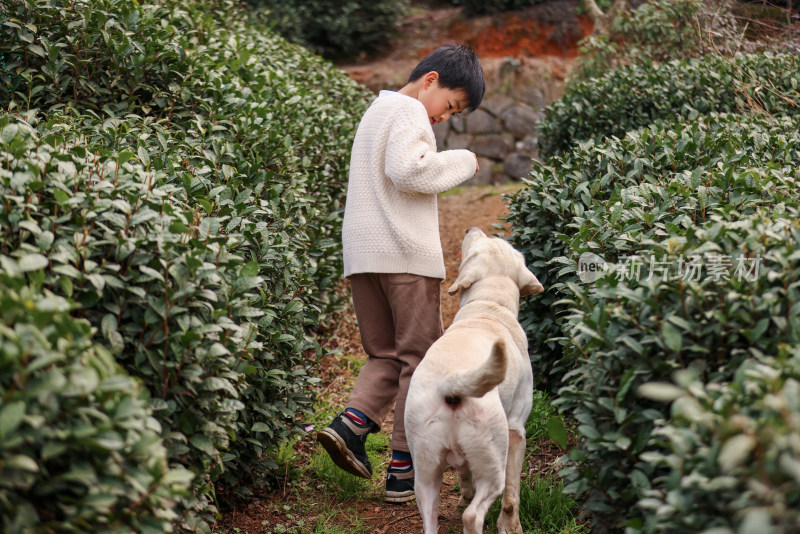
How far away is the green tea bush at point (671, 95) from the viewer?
263 inches

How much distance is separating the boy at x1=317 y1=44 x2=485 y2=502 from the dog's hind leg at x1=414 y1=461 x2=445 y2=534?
737 millimetres

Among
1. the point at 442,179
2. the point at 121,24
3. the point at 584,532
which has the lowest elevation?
the point at 584,532

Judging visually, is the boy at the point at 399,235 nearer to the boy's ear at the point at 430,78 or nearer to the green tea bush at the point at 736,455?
the boy's ear at the point at 430,78

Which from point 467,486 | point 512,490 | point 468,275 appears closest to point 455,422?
point 512,490

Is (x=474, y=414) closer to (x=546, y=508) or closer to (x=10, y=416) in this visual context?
(x=546, y=508)

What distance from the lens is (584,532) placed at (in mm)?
3611

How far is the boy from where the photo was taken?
384cm

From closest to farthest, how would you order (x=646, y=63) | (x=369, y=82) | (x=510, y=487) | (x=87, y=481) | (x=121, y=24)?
(x=87, y=481)
(x=510, y=487)
(x=121, y=24)
(x=646, y=63)
(x=369, y=82)

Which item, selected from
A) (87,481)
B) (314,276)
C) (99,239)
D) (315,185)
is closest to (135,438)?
(87,481)

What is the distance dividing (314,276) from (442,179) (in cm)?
183

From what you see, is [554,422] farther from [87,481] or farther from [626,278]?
[87,481]

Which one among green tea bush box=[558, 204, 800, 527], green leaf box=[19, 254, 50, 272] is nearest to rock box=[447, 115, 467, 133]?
green tea bush box=[558, 204, 800, 527]

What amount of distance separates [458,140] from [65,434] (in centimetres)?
1071

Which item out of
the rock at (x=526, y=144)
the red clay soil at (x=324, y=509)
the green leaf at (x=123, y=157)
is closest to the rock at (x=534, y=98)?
the rock at (x=526, y=144)
